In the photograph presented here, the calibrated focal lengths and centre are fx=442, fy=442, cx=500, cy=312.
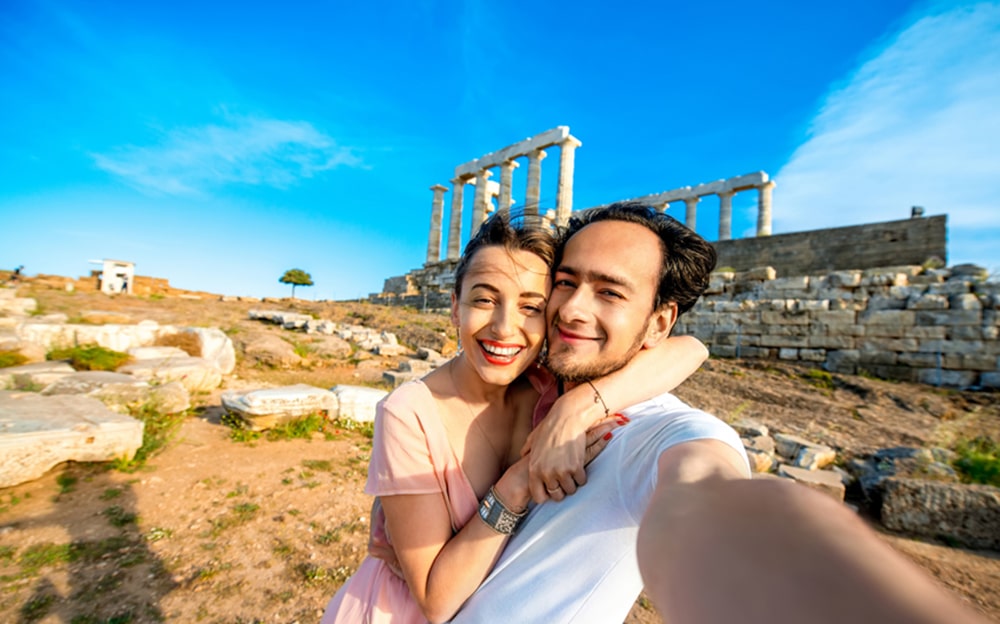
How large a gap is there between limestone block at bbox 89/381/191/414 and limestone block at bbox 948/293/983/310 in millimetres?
14921

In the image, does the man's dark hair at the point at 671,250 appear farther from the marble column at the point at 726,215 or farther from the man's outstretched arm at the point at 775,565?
the marble column at the point at 726,215

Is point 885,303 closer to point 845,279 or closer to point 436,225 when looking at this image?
point 845,279

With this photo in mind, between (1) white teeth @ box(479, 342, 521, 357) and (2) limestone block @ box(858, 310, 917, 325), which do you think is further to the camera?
(2) limestone block @ box(858, 310, 917, 325)

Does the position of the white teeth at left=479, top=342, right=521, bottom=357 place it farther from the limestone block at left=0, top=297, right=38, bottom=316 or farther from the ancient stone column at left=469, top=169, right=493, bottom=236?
the ancient stone column at left=469, top=169, right=493, bottom=236

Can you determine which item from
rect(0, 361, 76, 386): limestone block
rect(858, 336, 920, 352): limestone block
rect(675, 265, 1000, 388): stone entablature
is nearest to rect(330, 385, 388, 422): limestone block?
rect(0, 361, 76, 386): limestone block

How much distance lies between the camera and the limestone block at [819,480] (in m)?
4.29

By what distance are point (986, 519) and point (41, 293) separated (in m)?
23.6

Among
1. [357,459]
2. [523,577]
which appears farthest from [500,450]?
[357,459]

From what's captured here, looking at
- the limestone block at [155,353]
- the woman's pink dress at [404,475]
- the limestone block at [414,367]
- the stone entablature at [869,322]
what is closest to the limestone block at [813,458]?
the woman's pink dress at [404,475]

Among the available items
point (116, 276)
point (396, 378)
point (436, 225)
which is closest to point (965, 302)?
point (396, 378)

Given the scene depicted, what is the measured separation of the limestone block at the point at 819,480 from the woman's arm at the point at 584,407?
150 inches

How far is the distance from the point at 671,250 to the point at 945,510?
14.9ft

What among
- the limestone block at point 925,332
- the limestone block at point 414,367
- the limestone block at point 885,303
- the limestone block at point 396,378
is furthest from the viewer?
the limestone block at point 885,303

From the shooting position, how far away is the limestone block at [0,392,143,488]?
365 centimetres
